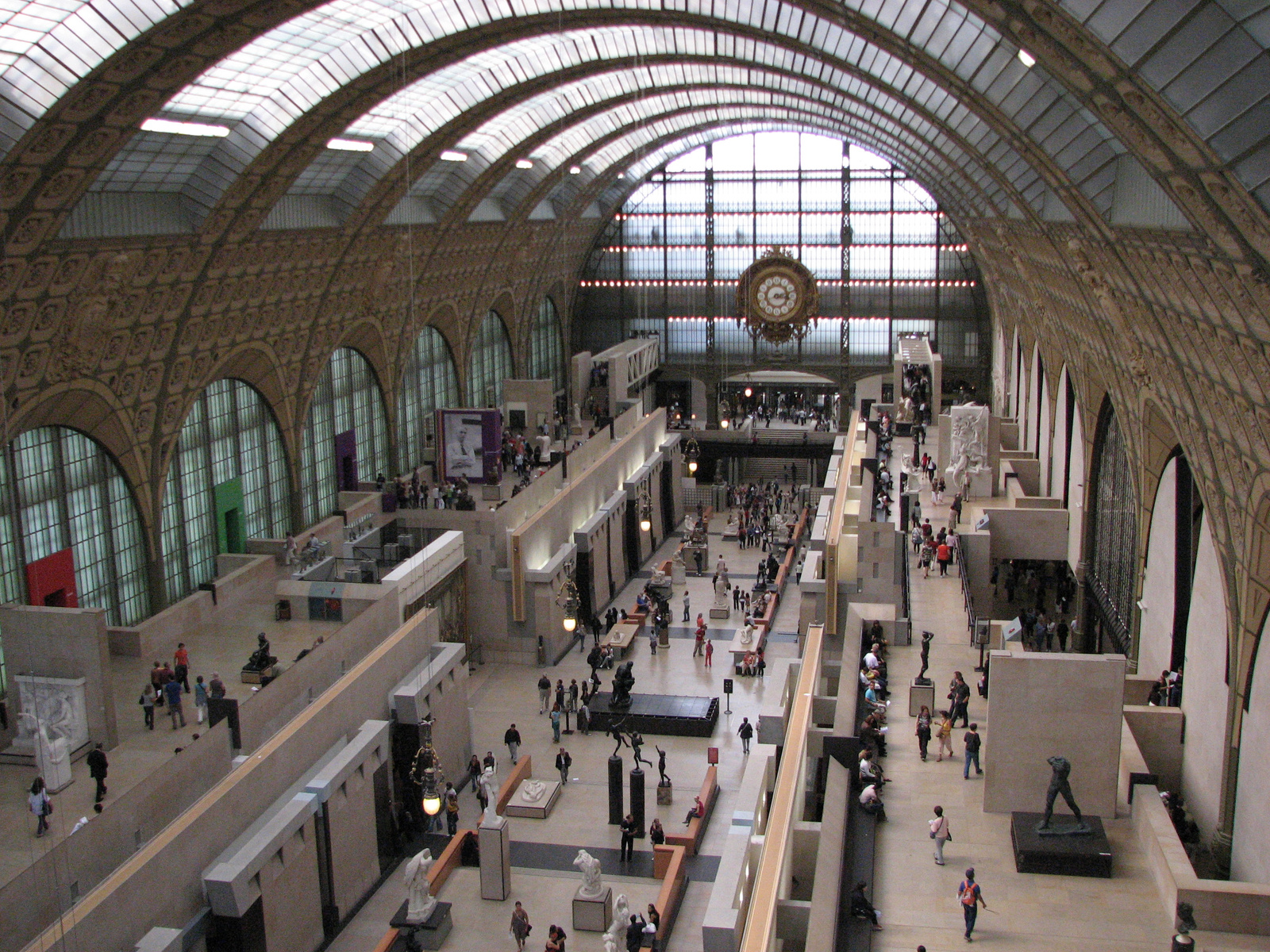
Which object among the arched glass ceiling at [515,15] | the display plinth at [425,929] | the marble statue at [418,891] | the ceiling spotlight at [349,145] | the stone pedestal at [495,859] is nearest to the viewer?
the arched glass ceiling at [515,15]

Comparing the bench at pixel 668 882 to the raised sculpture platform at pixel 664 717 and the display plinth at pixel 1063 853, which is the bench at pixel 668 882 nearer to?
the raised sculpture platform at pixel 664 717

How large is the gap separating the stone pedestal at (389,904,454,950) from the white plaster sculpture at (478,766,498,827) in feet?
6.09

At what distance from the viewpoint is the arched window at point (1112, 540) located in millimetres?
29641

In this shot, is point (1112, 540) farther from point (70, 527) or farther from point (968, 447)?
point (70, 527)

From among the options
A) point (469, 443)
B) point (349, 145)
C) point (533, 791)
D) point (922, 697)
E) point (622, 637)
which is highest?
point (349, 145)

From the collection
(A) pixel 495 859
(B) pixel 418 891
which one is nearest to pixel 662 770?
(A) pixel 495 859

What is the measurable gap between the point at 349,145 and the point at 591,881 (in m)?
20.9

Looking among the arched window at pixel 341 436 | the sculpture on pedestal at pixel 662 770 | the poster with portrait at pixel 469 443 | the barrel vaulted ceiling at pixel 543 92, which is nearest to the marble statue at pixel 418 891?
the sculpture on pedestal at pixel 662 770

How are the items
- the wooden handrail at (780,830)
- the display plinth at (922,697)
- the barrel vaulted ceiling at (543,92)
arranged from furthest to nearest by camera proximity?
the display plinth at (922,697), the wooden handrail at (780,830), the barrel vaulted ceiling at (543,92)

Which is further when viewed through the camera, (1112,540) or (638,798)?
(1112,540)

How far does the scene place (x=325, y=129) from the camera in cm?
3139

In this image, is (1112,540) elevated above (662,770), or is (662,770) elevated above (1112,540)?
(1112,540)

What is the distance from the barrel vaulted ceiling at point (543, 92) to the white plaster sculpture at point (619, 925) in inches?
508

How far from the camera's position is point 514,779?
28078mm
